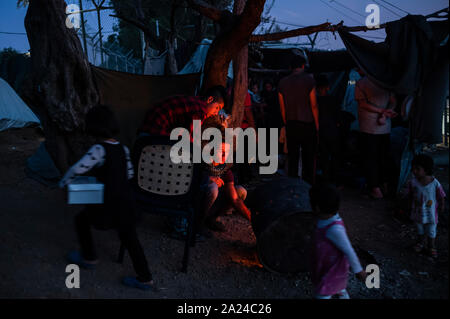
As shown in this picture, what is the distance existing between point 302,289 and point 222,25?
432 centimetres

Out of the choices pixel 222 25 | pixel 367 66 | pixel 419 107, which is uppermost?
pixel 222 25

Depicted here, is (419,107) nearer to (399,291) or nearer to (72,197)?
(399,291)

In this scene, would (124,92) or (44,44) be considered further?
(124,92)

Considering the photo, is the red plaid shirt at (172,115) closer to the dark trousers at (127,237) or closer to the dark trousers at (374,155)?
the dark trousers at (127,237)

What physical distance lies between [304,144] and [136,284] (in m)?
3.25

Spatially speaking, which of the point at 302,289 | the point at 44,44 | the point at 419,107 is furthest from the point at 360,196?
the point at 44,44

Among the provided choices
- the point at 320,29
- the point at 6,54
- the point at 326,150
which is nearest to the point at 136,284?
the point at 326,150

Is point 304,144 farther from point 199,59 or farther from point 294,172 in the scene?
point 199,59

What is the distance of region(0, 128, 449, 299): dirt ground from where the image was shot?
288cm

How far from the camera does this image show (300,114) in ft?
16.4

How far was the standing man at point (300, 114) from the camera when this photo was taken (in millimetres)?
4887
